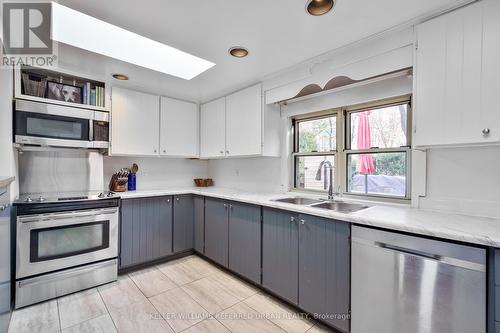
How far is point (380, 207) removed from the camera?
1.98 m

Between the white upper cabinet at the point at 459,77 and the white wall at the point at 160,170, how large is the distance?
319 centimetres

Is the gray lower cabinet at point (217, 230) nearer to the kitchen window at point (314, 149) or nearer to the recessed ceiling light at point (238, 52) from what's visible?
the kitchen window at point (314, 149)

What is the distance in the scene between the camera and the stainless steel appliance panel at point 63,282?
6.81 ft

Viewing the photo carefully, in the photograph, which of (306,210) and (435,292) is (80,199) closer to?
(306,210)

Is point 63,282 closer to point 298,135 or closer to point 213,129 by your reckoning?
point 213,129

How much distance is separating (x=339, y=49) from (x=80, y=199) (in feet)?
9.43

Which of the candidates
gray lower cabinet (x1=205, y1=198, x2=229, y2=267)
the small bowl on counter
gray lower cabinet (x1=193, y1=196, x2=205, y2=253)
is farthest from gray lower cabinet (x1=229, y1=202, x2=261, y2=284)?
the small bowl on counter

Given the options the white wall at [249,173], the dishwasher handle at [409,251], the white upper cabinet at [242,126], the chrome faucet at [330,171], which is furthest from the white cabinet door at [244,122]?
the dishwasher handle at [409,251]

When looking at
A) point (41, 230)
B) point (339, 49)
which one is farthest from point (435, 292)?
point (41, 230)

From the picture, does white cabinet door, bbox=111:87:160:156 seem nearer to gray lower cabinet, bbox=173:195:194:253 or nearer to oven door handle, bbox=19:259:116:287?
gray lower cabinet, bbox=173:195:194:253

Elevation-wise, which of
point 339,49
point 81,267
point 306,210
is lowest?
point 81,267

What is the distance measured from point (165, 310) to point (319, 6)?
2.68m

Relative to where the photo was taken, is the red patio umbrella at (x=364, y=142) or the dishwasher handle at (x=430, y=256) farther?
the red patio umbrella at (x=364, y=142)

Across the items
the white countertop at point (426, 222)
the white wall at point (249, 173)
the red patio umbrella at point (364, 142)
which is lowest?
the white countertop at point (426, 222)
